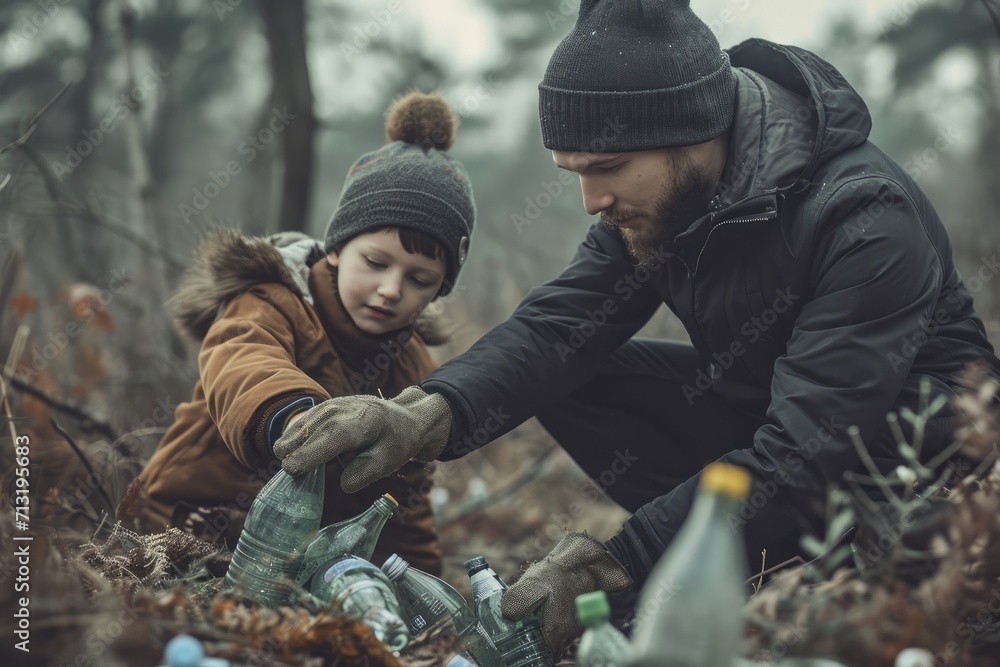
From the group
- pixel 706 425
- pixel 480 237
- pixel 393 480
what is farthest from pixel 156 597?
pixel 480 237

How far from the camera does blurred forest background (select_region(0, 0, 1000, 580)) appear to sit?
5141 millimetres

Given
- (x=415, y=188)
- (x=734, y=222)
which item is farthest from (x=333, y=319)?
(x=734, y=222)

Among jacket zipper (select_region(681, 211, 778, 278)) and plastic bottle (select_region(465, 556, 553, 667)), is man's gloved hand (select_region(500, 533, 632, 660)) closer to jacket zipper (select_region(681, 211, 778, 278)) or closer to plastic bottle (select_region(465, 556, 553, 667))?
plastic bottle (select_region(465, 556, 553, 667))

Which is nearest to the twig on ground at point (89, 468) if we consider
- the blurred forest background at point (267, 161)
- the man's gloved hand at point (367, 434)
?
the blurred forest background at point (267, 161)

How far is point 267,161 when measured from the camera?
7.72m

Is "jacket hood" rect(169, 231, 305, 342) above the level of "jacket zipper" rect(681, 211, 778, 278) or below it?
below

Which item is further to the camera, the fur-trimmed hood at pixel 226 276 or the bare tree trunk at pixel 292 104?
the bare tree trunk at pixel 292 104

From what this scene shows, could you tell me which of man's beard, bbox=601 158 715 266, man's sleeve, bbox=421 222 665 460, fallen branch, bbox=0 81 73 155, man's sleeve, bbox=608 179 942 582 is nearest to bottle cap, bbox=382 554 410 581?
man's sleeve, bbox=421 222 665 460

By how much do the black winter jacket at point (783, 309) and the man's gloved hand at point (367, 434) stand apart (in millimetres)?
109

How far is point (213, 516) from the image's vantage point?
3250mm

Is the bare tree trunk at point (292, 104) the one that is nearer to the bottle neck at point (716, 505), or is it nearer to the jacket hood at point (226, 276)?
the jacket hood at point (226, 276)

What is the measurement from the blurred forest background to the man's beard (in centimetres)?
100

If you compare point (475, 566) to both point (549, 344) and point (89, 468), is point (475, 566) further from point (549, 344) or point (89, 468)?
point (89, 468)

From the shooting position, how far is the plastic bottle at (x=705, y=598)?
159 cm
